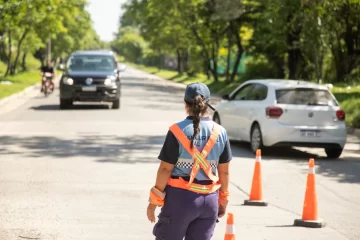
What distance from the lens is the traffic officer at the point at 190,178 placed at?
208 inches

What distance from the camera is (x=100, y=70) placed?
1156 inches

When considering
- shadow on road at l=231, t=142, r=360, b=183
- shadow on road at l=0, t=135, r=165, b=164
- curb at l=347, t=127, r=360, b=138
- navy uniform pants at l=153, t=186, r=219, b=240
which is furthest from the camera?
curb at l=347, t=127, r=360, b=138

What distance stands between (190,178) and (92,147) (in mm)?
11325

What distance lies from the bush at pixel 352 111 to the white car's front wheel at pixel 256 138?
250 inches

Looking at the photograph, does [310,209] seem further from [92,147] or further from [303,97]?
[92,147]

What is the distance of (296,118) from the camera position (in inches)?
624

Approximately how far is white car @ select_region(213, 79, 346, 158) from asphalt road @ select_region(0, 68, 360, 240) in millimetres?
374

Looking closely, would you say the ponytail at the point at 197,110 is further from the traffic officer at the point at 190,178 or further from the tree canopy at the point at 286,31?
the tree canopy at the point at 286,31

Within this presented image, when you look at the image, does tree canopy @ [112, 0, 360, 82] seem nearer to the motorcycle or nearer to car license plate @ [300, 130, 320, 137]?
the motorcycle

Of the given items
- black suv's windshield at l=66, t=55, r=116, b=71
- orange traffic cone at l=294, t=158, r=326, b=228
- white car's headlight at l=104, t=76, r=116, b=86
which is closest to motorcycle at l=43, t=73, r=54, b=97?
black suv's windshield at l=66, t=55, r=116, b=71

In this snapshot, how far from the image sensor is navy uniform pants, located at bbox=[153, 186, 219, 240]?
5270 mm

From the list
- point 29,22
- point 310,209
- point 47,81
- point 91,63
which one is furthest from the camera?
point 29,22

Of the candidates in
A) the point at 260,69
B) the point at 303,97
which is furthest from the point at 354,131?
the point at 260,69

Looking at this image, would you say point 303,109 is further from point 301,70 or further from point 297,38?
point 301,70
